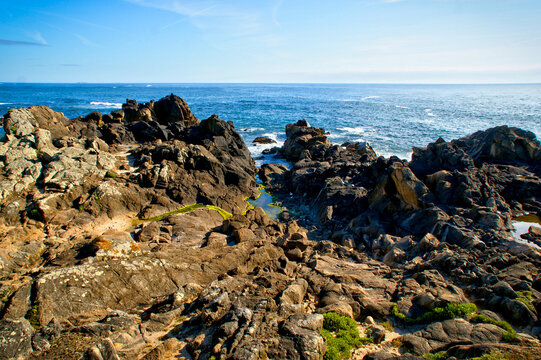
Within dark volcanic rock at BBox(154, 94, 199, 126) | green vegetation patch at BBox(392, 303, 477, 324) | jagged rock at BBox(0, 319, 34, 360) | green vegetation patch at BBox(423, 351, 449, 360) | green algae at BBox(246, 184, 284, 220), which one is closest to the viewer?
jagged rock at BBox(0, 319, 34, 360)

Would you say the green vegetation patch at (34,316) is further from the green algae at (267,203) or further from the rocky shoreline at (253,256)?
the green algae at (267,203)

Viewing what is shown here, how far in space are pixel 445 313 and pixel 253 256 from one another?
317 inches

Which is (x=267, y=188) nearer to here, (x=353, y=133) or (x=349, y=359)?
(x=349, y=359)

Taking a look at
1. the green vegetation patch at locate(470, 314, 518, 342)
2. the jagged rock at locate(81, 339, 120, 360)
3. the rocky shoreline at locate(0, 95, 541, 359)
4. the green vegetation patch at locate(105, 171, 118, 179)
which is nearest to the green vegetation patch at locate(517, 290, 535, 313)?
the rocky shoreline at locate(0, 95, 541, 359)

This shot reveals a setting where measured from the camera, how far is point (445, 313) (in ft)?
32.4

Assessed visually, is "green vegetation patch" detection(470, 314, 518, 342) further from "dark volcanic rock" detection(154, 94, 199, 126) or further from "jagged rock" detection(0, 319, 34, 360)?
"dark volcanic rock" detection(154, 94, 199, 126)

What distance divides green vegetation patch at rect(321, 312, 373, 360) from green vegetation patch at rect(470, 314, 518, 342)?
380 centimetres

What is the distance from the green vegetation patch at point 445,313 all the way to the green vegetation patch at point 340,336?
7.28 ft

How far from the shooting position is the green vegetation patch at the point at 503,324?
8.33m

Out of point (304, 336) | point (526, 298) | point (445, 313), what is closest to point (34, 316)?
point (304, 336)

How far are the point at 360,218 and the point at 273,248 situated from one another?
26.5 ft

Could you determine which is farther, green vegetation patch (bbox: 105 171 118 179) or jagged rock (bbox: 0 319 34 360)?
green vegetation patch (bbox: 105 171 118 179)

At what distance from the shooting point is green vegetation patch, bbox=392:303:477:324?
980 cm

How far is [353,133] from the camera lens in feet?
193
